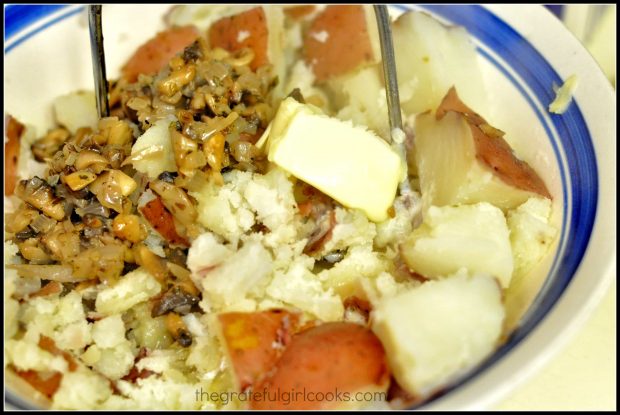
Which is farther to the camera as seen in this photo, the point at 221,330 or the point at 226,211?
the point at 226,211

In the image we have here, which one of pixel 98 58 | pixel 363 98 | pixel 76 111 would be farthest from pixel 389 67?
pixel 76 111

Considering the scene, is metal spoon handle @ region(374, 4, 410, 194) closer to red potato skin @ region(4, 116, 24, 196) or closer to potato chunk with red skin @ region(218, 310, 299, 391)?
potato chunk with red skin @ region(218, 310, 299, 391)

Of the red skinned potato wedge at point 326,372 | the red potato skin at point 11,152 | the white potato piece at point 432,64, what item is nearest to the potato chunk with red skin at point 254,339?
the red skinned potato wedge at point 326,372

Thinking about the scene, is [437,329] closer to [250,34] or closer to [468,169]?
[468,169]

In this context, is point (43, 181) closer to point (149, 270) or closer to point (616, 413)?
point (149, 270)

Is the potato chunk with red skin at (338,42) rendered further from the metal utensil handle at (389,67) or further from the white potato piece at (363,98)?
the metal utensil handle at (389,67)

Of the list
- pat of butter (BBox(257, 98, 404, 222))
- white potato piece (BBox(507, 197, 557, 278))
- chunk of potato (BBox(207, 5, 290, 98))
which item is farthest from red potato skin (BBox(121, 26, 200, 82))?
white potato piece (BBox(507, 197, 557, 278))

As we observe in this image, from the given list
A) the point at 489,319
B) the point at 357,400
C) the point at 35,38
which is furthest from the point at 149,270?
the point at 35,38
